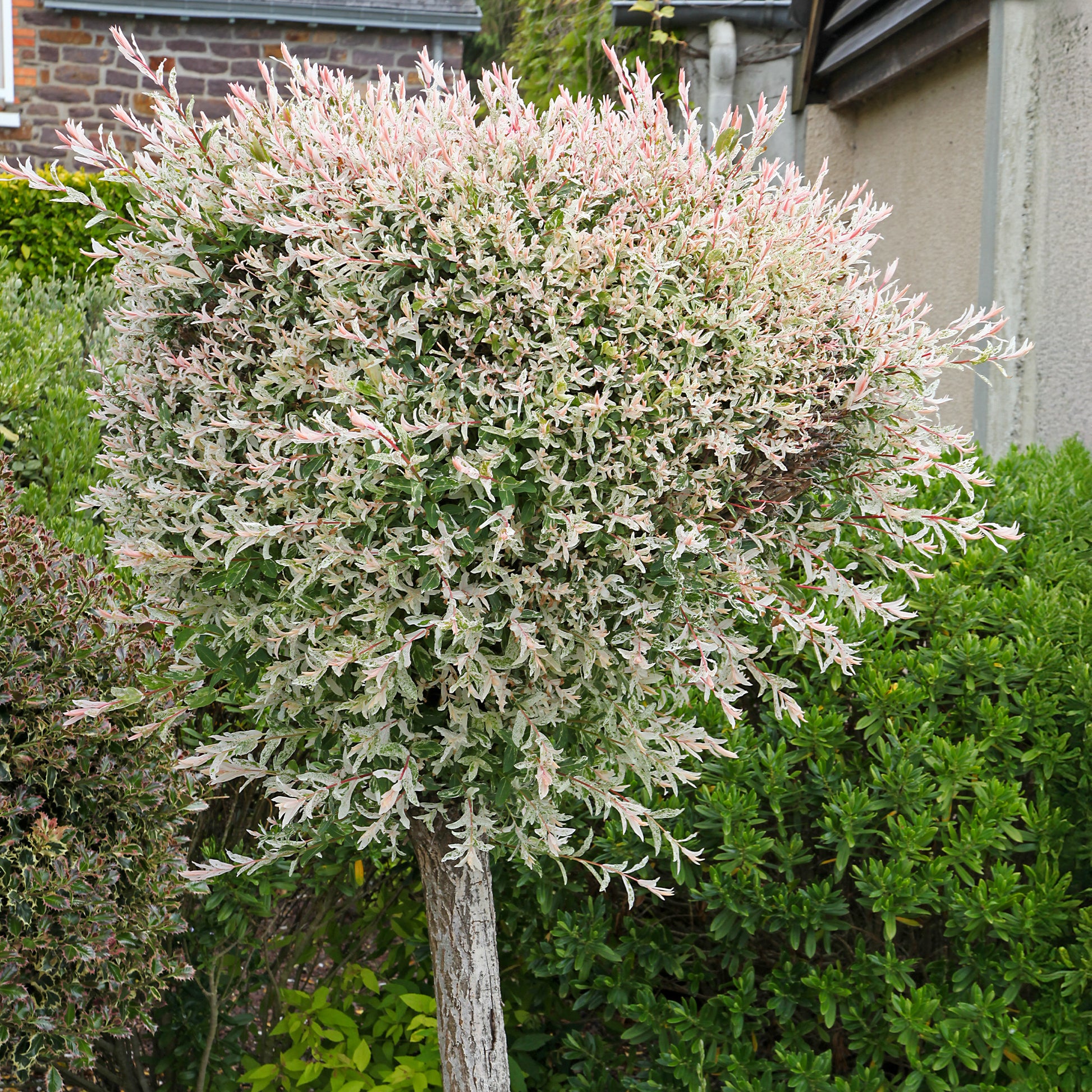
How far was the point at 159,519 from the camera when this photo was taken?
2189mm

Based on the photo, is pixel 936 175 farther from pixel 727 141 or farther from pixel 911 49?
pixel 727 141

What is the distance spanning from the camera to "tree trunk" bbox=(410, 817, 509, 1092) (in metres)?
2.47

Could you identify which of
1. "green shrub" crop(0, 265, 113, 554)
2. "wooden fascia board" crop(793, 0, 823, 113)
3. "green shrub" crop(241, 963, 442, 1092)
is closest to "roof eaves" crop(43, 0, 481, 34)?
"wooden fascia board" crop(793, 0, 823, 113)

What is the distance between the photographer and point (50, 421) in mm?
4395

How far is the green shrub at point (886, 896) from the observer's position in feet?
9.12

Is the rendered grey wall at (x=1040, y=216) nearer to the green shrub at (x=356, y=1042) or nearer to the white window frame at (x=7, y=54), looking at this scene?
the green shrub at (x=356, y=1042)

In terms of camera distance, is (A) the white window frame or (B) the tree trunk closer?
(B) the tree trunk

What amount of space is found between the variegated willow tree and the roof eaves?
9.74 m

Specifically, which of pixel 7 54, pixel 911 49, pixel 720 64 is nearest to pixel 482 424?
pixel 911 49

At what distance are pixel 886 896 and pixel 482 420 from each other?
5.79 ft

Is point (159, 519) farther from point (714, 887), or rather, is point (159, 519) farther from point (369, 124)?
point (714, 887)

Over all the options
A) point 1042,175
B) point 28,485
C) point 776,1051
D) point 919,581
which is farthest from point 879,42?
point 776,1051

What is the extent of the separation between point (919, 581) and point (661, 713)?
1.15 meters

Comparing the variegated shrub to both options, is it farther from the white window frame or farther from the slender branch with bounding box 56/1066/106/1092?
the white window frame
